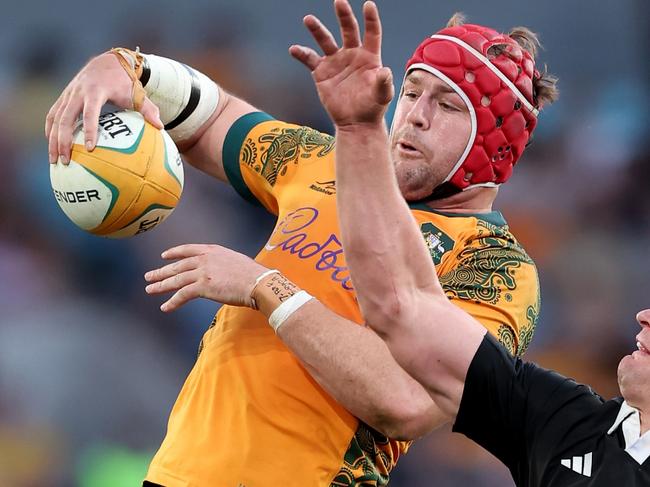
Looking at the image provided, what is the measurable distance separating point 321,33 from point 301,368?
1164 mm

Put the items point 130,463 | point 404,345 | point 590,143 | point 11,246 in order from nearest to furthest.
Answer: point 404,345
point 130,463
point 11,246
point 590,143

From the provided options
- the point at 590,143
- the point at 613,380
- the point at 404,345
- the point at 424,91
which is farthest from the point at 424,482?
the point at 404,345

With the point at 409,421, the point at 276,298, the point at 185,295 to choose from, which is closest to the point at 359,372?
the point at 409,421

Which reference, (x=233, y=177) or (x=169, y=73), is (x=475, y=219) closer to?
(x=233, y=177)

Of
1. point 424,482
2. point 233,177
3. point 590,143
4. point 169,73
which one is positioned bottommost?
point 424,482

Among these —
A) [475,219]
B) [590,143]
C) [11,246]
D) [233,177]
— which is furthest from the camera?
[590,143]

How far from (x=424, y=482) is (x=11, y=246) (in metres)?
2.75

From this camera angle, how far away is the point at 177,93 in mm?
3652

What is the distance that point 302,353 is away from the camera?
2.86 m

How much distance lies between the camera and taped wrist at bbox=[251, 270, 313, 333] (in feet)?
9.41

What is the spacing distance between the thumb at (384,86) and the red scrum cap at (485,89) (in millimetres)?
1312

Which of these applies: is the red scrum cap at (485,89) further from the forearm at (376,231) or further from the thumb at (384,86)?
the thumb at (384,86)

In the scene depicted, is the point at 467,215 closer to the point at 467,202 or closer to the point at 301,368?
the point at 467,202

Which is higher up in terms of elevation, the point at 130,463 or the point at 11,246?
the point at 11,246
